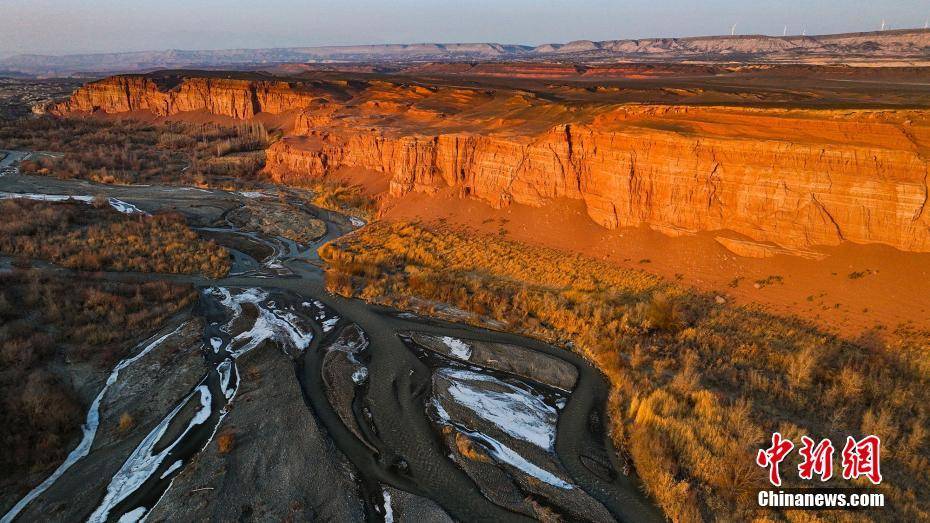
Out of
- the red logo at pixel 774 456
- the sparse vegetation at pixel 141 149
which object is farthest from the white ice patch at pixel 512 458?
the sparse vegetation at pixel 141 149

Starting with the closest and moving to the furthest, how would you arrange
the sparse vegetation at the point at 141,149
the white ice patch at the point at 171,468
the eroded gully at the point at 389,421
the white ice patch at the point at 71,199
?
the eroded gully at the point at 389,421, the white ice patch at the point at 171,468, the white ice patch at the point at 71,199, the sparse vegetation at the point at 141,149

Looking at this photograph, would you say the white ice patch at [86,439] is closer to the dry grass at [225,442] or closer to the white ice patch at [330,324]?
the dry grass at [225,442]

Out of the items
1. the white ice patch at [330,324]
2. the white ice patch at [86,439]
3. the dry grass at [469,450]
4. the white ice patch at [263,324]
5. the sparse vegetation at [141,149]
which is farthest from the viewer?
the sparse vegetation at [141,149]

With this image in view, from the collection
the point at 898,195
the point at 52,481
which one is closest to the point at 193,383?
the point at 52,481

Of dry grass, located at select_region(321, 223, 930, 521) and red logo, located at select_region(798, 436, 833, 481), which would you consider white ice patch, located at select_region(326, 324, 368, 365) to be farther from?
red logo, located at select_region(798, 436, 833, 481)

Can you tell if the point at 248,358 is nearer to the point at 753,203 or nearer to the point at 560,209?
the point at 560,209

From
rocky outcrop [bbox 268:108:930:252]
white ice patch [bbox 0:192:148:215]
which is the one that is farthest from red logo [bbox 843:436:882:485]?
white ice patch [bbox 0:192:148:215]
